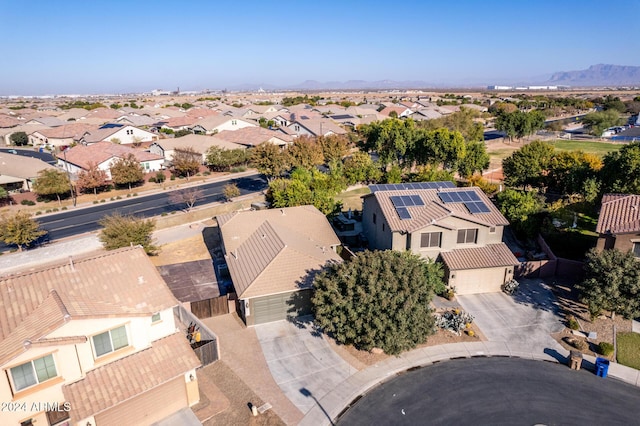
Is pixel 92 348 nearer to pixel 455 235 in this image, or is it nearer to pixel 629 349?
pixel 455 235

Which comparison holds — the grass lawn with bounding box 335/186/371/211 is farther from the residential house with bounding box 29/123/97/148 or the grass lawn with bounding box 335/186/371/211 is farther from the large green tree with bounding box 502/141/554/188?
the residential house with bounding box 29/123/97/148

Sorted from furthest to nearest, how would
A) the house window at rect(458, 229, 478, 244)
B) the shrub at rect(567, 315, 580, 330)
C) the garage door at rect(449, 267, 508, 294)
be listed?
the house window at rect(458, 229, 478, 244) < the garage door at rect(449, 267, 508, 294) < the shrub at rect(567, 315, 580, 330)

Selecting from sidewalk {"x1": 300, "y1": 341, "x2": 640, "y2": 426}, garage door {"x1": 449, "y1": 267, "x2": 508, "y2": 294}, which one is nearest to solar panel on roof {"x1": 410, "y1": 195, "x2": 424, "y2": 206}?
garage door {"x1": 449, "y1": 267, "x2": 508, "y2": 294}

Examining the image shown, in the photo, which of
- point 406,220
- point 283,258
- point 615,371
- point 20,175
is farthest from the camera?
point 20,175

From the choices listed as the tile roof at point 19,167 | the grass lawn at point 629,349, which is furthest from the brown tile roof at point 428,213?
the tile roof at point 19,167

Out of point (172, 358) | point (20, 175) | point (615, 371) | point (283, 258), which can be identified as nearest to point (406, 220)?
point (283, 258)

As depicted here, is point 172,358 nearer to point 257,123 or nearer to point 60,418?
point 60,418

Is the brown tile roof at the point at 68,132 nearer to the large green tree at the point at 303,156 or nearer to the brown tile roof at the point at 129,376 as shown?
the large green tree at the point at 303,156
